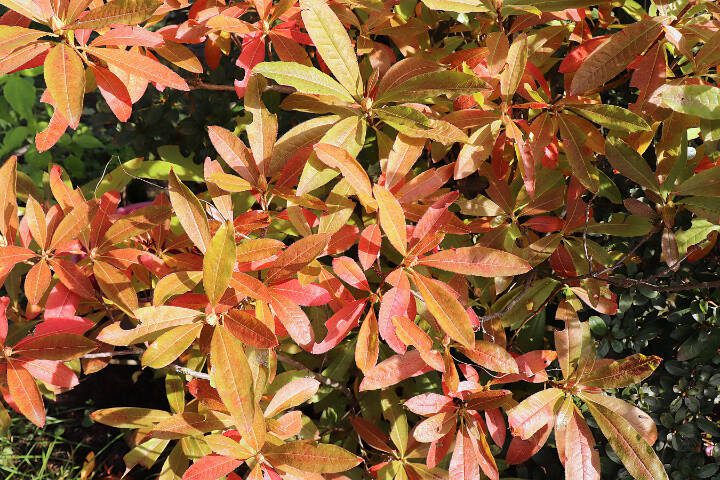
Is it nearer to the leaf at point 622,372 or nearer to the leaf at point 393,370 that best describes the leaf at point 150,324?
the leaf at point 393,370

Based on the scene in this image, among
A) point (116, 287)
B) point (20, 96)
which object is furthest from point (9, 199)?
point (20, 96)

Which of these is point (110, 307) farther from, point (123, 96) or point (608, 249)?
point (608, 249)

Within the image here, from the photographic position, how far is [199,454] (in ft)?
4.43

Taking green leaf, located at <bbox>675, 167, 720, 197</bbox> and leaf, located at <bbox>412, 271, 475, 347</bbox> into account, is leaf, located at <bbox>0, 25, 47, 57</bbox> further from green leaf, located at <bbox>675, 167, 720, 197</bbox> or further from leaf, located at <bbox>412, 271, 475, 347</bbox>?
green leaf, located at <bbox>675, 167, 720, 197</bbox>

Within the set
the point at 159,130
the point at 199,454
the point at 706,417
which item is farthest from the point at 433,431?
the point at 159,130

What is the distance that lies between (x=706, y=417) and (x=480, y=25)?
1.04 meters

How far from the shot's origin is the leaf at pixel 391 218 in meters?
1.07

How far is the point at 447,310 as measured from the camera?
3.57 feet

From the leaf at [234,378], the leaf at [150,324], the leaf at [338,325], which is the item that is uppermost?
the leaf at [150,324]

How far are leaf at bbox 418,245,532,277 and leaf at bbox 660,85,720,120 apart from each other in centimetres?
33

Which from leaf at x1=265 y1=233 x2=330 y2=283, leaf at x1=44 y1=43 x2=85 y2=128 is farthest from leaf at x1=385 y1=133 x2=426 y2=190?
leaf at x1=44 y1=43 x2=85 y2=128

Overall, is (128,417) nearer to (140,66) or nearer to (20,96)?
(140,66)

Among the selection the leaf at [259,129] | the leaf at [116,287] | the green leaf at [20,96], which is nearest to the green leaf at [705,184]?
the leaf at [259,129]

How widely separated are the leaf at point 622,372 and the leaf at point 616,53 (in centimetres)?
49
